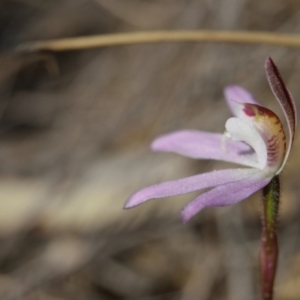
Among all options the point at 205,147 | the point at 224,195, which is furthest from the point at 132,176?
the point at 224,195

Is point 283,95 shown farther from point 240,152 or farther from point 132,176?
point 132,176

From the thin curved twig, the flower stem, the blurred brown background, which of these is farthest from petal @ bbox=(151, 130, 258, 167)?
the blurred brown background

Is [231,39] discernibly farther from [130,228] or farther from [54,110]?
[54,110]

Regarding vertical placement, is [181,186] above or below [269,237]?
above

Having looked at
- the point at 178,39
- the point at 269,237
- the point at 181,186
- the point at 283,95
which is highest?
the point at 178,39

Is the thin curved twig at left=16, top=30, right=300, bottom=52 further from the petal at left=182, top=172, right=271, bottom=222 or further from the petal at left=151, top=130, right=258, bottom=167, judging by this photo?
the petal at left=182, top=172, right=271, bottom=222

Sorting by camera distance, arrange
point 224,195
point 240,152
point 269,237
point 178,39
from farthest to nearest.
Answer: point 178,39 < point 240,152 < point 269,237 < point 224,195

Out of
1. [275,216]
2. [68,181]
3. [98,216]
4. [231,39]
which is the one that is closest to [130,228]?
[98,216]
